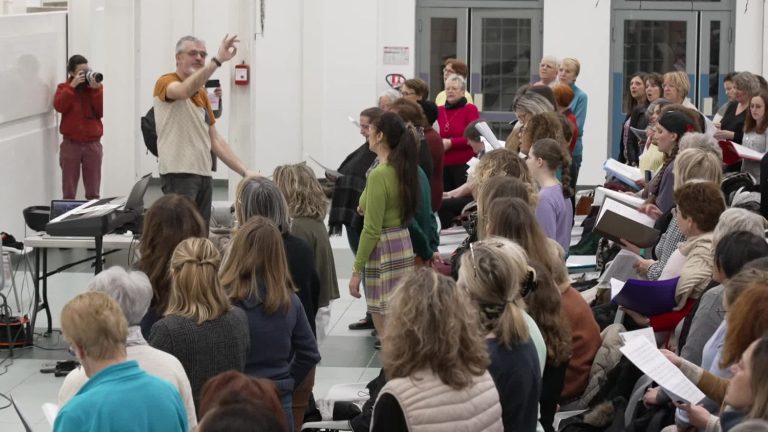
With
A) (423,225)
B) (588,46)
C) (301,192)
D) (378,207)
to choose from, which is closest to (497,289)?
(301,192)

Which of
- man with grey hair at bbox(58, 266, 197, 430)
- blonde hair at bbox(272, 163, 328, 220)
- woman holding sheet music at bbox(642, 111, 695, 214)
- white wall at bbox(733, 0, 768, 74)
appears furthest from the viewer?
white wall at bbox(733, 0, 768, 74)

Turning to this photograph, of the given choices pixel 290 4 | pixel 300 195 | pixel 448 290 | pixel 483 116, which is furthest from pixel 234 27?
pixel 448 290

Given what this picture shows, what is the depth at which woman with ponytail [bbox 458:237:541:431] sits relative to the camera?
3.85m

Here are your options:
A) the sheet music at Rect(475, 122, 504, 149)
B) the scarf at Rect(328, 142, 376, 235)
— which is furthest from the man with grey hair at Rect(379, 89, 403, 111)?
the scarf at Rect(328, 142, 376, 235)

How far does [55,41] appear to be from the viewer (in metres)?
13.0

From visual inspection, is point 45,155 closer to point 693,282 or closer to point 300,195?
point 300,195

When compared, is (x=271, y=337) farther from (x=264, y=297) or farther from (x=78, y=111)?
(x=78, y=111)

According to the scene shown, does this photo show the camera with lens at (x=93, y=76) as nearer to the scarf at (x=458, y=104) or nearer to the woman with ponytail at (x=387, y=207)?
the scarf at (x=458, y=104)

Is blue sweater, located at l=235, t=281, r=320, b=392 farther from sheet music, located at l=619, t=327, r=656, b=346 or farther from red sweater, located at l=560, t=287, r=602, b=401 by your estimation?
sheet music, located at l=619, t=327, r=656, b=346

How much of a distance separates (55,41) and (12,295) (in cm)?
390

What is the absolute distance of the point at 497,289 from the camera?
3977 millimetres

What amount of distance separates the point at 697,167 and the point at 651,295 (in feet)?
3.91

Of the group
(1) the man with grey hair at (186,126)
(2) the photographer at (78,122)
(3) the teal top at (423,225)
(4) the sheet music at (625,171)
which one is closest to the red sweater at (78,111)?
(2) the photographer at (78,122)

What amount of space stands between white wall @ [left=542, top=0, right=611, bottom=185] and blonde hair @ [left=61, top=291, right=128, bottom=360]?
45.5 ft
